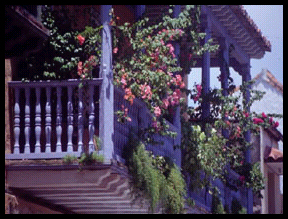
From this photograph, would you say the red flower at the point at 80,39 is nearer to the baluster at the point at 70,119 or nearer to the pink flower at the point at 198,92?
the baluster at the point at 70,119

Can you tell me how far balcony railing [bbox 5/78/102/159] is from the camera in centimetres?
A: 1329

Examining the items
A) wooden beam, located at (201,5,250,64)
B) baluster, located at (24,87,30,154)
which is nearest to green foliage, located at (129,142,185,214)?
baluster, located at (24,87,30,154)

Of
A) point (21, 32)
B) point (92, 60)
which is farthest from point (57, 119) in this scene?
point (21, 32)

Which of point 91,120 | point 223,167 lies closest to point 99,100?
point 91,120

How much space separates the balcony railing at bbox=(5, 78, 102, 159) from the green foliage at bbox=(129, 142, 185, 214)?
2.23 ft

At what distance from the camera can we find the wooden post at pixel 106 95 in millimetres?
13094

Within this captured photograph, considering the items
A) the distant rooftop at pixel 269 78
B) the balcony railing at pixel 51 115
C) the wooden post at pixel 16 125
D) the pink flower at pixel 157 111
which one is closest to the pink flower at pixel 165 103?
the pink flower at pixel 157 111

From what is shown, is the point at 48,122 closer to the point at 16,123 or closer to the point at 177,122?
the point at 16,123

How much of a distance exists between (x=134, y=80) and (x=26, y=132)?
1.59m

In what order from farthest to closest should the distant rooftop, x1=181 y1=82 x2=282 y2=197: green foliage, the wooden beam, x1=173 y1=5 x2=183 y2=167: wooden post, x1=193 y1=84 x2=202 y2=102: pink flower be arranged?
the distant rooftop
the wooden beam
x1=193 y1=84 x2=202 y2=102: pink flower
x1=181 y1=82 x2=282 y2=197: green foliage
x1=173 y1=5 x2=183 y2=167: wooden post

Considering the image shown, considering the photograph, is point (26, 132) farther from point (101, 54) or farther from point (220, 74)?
point (220, 74)

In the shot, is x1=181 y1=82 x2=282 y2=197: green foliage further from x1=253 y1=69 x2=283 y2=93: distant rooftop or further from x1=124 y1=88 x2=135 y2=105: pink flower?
x1=253 y1=69 x2=283 y2=93: distant rooftop

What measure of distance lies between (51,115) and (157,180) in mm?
1630

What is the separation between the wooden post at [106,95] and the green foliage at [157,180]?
598 mm
